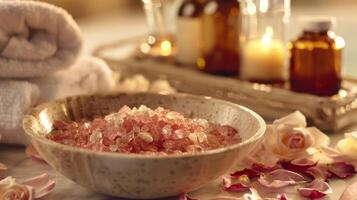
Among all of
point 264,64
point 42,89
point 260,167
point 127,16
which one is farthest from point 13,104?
point 127,16

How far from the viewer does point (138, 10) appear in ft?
7.16

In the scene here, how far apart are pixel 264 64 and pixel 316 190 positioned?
0.33m

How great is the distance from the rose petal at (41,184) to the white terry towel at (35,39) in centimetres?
14

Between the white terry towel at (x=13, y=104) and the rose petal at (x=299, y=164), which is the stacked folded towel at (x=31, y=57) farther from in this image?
the rose petal at (x=299, y=164)

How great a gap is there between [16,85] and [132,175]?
0.72ft

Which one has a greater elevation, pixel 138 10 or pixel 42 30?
pixel 42 30

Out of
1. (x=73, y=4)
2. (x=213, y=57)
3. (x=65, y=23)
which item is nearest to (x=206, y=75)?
(x=213, y=57)

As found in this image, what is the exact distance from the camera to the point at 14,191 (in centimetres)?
58

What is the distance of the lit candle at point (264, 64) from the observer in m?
0.92

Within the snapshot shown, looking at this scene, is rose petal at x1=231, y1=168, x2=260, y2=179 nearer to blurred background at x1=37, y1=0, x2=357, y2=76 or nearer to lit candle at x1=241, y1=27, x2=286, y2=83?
lit candle at x1=241, y1=27, x2=286, y2=83

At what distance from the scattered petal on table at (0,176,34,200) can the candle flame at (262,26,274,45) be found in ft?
1.47

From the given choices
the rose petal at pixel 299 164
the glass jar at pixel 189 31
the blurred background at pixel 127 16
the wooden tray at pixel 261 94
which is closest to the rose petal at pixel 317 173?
the rose petal at pixel 299 164

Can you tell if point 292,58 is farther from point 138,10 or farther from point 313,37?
point 138,10

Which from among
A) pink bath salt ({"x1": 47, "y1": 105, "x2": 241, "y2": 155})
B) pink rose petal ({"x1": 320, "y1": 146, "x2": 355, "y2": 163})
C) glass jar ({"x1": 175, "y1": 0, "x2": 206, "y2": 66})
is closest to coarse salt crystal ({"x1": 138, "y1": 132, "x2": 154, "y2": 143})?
pink bath salt ({"x1": 47, "y1": 105, "x2": 241, "y2": 155})
